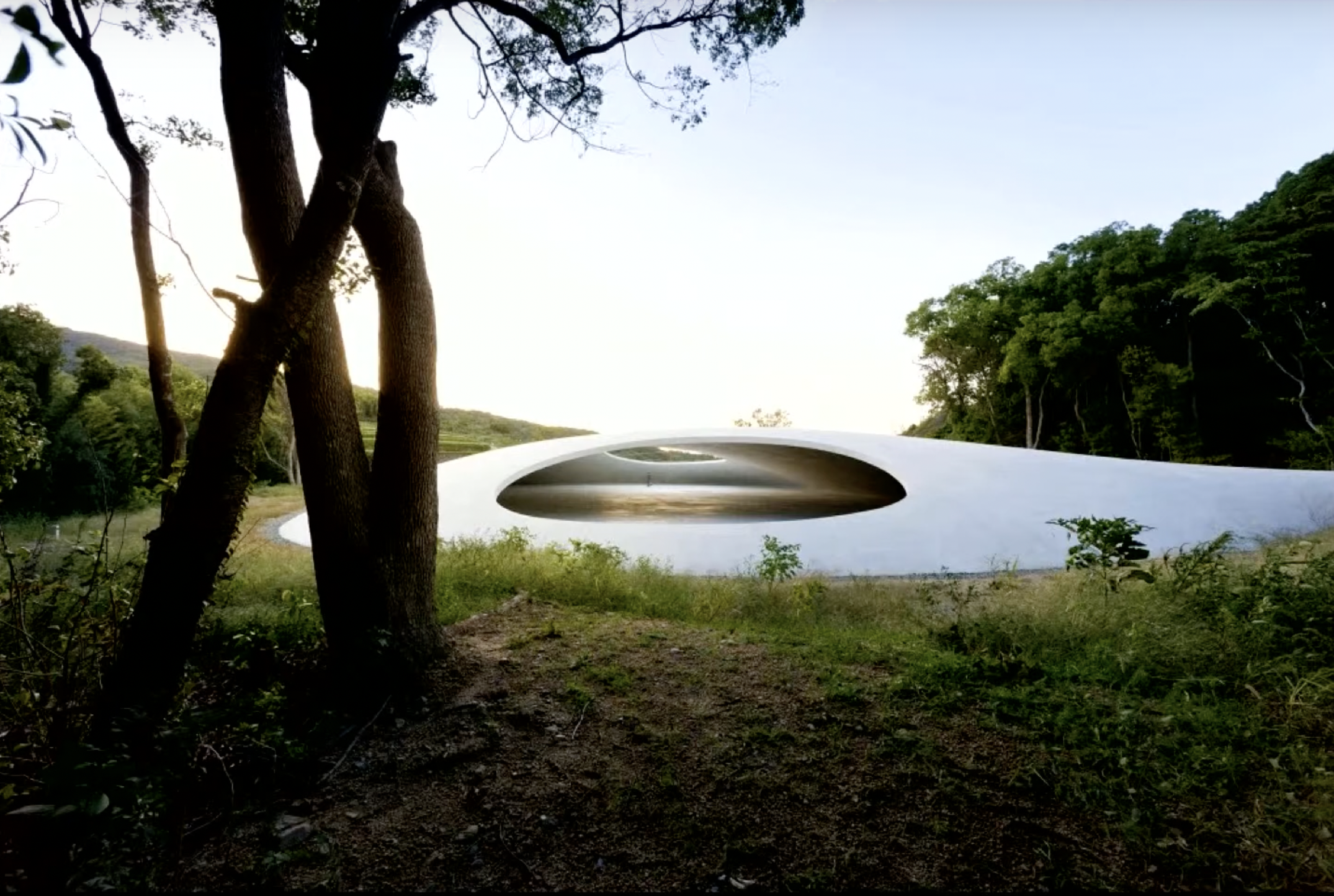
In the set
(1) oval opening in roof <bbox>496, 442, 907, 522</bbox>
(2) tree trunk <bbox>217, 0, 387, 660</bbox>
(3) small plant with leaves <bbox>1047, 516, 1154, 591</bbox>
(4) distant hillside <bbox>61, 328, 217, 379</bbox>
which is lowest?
(1) oval opening in roof <bbox>496, 442, 907, 522</bbox>

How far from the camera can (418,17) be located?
261 centimetres

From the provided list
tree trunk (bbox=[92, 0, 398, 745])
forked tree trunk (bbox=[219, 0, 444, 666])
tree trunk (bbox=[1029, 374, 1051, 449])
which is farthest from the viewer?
tree trunk (bbox=[1029, 374, 1051, 449])

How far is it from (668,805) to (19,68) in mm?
1846

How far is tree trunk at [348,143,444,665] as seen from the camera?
250cm

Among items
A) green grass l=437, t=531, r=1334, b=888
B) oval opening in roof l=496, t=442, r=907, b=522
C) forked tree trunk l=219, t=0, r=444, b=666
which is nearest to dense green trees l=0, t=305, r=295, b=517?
oval opening in roof l=496, t=442, r=907, b=522

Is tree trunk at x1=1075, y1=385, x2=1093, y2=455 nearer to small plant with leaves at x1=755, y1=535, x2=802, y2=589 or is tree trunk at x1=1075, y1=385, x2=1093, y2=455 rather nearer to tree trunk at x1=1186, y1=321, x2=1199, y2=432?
tree trunk at x1=1186, y1=321, x2=1199, y2=432

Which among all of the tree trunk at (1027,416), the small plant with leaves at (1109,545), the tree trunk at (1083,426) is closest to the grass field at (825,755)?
the small plant with leaves at (1109,545)

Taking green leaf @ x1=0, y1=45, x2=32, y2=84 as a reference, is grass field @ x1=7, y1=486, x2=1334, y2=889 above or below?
below

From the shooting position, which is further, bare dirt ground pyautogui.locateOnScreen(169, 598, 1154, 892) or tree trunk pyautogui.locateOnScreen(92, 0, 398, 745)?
tree trunk pyautogui.locateOnScreen(92, 0, 398, 745)

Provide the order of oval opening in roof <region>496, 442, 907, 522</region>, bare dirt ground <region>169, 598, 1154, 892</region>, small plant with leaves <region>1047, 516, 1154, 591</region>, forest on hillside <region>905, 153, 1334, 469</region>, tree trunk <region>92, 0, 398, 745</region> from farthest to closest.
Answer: forest on hillside <region>905, 153, 1334, 469</region> → oval opening in roof <region>496, 442, 907, 522</region> → small plant with leaves <region>1047, 516, 1154, 591</region> → tree trunk <region>92, 0, 398, 745</region> → bare dirt ground <region>169, 598, 1154, 892</region>

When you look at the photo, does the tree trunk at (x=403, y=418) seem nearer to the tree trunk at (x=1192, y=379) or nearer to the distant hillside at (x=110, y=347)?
the distant hillside at (x=110, y=347)

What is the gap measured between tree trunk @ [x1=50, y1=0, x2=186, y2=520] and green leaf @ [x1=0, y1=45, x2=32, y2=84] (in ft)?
12.0

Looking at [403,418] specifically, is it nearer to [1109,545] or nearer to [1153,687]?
[1153,687]

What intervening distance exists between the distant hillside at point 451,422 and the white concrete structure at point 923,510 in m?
6.74
